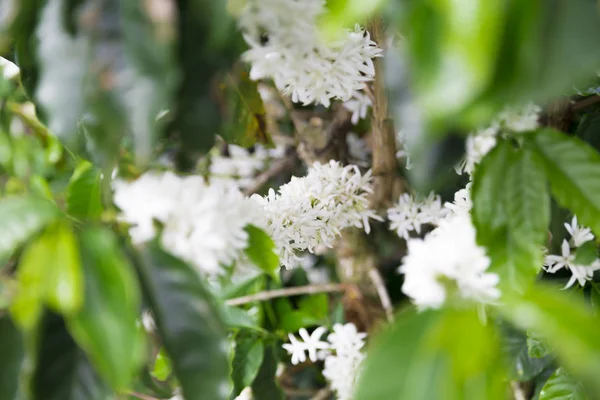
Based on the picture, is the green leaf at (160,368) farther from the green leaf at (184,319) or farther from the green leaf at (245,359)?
the green leaf at (184,319)

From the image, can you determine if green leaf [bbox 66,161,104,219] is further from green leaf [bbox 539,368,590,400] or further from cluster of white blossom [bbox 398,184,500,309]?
green leaf [bbox 539,368,590,400]

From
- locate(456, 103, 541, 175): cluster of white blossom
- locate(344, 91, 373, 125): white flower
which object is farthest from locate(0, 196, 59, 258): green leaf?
locate(344, 91, 373, 125): white flower

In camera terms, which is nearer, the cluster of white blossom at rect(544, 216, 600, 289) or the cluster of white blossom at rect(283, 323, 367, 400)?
the cluster of white blossom at rect(544, 216, 600, 289)

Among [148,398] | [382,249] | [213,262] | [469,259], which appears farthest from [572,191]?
[382,249]

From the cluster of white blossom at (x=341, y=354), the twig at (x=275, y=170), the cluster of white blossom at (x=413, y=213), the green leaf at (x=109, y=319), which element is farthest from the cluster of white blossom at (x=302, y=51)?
the twig at (x=275, y=170)

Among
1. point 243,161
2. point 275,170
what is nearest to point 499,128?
point 275,170
